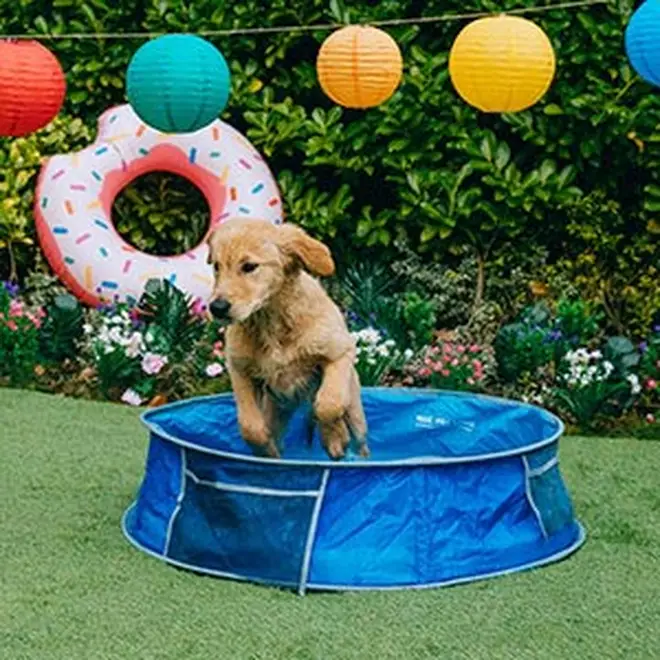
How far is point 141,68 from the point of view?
6.46 meters

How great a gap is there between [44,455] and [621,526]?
251cm

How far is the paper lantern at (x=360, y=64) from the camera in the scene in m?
6.67

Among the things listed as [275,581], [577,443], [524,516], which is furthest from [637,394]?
[275,581]

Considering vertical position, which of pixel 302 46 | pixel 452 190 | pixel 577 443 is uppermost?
pixel 302 46

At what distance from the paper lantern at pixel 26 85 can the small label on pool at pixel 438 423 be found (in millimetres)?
2078

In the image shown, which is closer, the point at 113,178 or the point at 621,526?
the point at 621,526

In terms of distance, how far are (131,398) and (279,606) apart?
10.7ft

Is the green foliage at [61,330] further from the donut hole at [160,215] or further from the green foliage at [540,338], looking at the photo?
the green foliage at [540,338]

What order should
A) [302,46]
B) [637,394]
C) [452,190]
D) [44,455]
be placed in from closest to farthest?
[44,455] < [637,394] < [452,190] < [302,46]

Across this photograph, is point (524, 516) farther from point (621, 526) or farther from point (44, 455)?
point (44, 455)

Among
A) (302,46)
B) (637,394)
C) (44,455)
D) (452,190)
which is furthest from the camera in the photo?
(302,46)

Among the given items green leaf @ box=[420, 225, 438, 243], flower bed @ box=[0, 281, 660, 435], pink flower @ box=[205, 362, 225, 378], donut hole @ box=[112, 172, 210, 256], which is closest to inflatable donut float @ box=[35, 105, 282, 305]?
flower bed @ box=[0, 281, 660, 435]

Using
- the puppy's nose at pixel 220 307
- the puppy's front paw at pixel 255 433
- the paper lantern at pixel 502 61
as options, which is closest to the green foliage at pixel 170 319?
the paper lantern at pixel 502 61

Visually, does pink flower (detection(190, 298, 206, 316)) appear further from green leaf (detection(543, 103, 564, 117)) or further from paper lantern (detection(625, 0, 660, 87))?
paper lantern (detection(625, 0, 660, 87))
